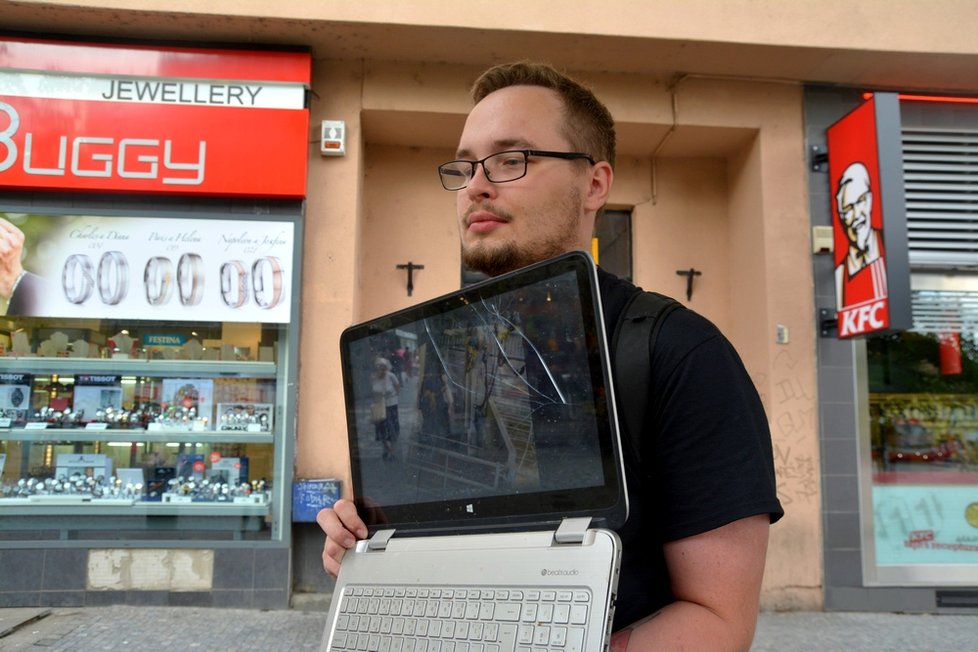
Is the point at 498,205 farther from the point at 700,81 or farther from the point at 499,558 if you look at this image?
the point at 700,81

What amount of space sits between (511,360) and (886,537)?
570 centimetres

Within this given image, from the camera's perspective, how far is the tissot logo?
0.86 m

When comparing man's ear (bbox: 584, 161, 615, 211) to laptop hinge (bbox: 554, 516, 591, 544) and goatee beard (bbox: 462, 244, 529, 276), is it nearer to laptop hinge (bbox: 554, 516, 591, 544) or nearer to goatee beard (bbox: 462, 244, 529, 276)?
goatee beard (bbox: 462, 244, 529, 276)

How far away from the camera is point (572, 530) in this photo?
0.91 metres

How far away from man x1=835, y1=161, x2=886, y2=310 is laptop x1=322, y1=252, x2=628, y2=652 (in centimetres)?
455

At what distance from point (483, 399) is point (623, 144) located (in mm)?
5468

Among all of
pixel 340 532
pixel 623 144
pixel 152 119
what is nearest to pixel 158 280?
pixel 152 119

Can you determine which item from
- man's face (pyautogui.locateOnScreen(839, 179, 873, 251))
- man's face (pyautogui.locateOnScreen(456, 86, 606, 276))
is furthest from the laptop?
man's face (pyautogui.locateOnScreen(839, 179, 873, 251))

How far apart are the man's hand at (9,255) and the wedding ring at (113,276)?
60 cm

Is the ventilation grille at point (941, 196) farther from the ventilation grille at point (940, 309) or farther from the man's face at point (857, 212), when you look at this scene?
the man's face at point (857, 212)

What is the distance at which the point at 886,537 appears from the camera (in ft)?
18.0

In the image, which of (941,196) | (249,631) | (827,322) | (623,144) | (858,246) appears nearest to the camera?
(249,631)

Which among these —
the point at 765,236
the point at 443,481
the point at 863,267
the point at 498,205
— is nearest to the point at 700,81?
the point at 765,236

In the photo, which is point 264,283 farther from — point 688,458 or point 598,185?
point 688,458
